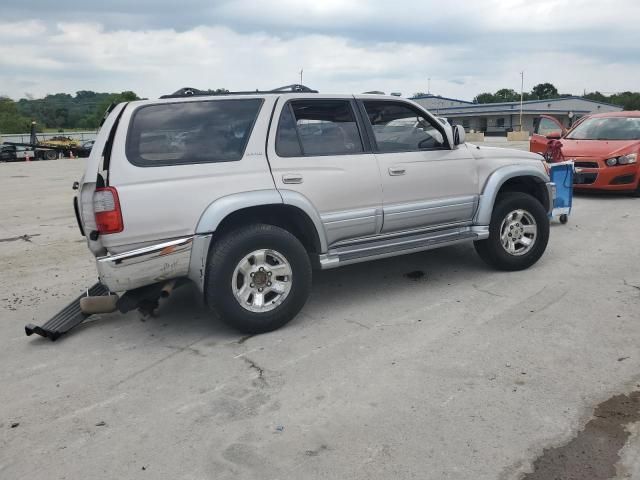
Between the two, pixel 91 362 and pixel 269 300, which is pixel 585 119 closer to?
pixel 269 300

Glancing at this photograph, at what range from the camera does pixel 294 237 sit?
4531 mm

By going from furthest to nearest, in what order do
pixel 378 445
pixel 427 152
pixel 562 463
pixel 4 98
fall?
pixel 4 98
pixel 427 152
pixel 378 445
pixel 562 463

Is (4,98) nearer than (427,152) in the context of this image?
No

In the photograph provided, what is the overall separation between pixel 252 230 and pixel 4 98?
130m

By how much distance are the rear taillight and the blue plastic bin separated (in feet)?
20.5

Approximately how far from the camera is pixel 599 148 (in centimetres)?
1028

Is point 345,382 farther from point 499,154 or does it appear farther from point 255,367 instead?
point 499,154

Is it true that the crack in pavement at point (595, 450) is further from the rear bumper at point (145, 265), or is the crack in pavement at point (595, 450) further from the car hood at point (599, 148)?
the car hood at point (599, 148)

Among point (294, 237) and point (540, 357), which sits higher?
point (294, 237)

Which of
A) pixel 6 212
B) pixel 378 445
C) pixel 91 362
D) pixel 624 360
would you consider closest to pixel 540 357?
pixel 624 360

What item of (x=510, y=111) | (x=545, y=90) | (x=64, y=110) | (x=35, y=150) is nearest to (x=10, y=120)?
(x=64, y=110)

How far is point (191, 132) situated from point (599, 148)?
28.2 feet

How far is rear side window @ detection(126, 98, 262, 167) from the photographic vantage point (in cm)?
411

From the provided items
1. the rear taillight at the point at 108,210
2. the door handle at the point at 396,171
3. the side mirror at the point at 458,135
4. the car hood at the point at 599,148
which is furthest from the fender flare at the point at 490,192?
the car hood at the point at 599,148
